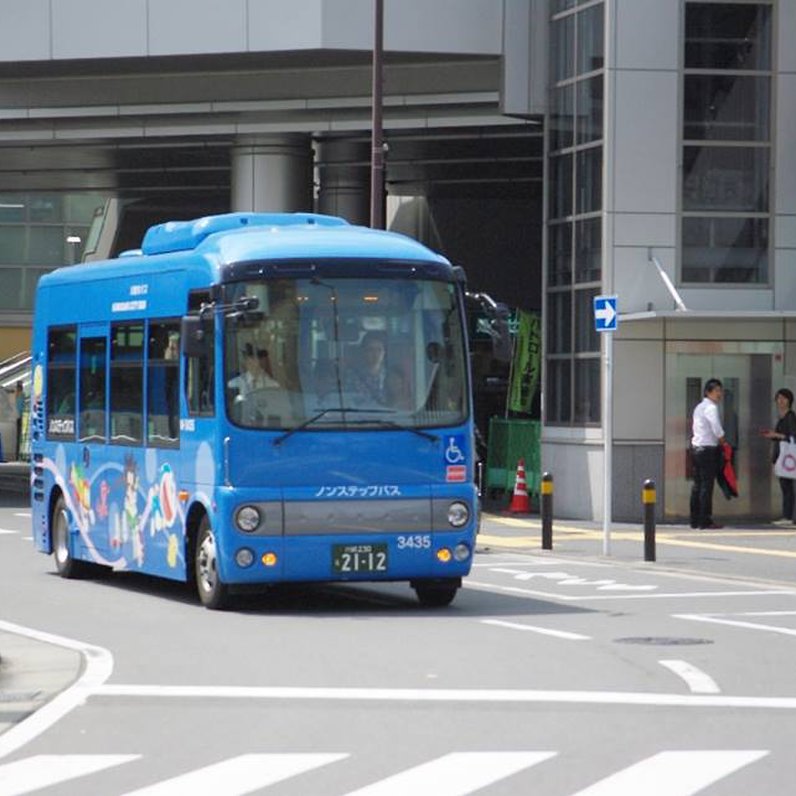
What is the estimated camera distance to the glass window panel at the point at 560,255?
115 feet

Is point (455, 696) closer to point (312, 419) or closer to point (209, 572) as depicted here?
point (312, 419)

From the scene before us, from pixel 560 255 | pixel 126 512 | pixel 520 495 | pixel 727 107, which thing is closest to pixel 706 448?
pixel 560 255

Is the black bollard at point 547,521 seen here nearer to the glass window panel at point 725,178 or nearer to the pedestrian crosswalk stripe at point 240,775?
the glass window panel at point 725,178

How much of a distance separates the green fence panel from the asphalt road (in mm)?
14768

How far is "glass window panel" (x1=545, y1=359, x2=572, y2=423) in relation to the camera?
114ft

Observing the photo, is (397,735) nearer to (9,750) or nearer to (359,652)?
(9,750)

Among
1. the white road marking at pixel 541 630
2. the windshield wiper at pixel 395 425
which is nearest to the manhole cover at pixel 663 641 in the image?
the white road marking at pixel 541 630

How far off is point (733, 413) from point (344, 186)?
47.6ft

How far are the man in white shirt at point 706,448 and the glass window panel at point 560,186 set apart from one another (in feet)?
15.2

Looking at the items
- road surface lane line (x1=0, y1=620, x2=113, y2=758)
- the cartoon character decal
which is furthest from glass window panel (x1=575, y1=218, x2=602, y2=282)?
road surface lane line (x1=0, y1=620, x2=113, y2=758)

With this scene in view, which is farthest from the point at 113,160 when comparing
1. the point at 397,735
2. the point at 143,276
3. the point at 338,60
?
the point at 397,735

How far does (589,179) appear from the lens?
3409 cm

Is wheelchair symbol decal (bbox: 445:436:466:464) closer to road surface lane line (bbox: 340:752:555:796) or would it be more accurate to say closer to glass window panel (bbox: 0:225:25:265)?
road surface lane line (bbox: 340:752:555:796)

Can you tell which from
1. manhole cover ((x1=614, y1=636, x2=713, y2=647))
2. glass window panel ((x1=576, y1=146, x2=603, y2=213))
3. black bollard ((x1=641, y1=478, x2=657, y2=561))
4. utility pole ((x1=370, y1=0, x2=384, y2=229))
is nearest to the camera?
manhole cover ((x1=614, y1=636, x2=713, y2=647))
